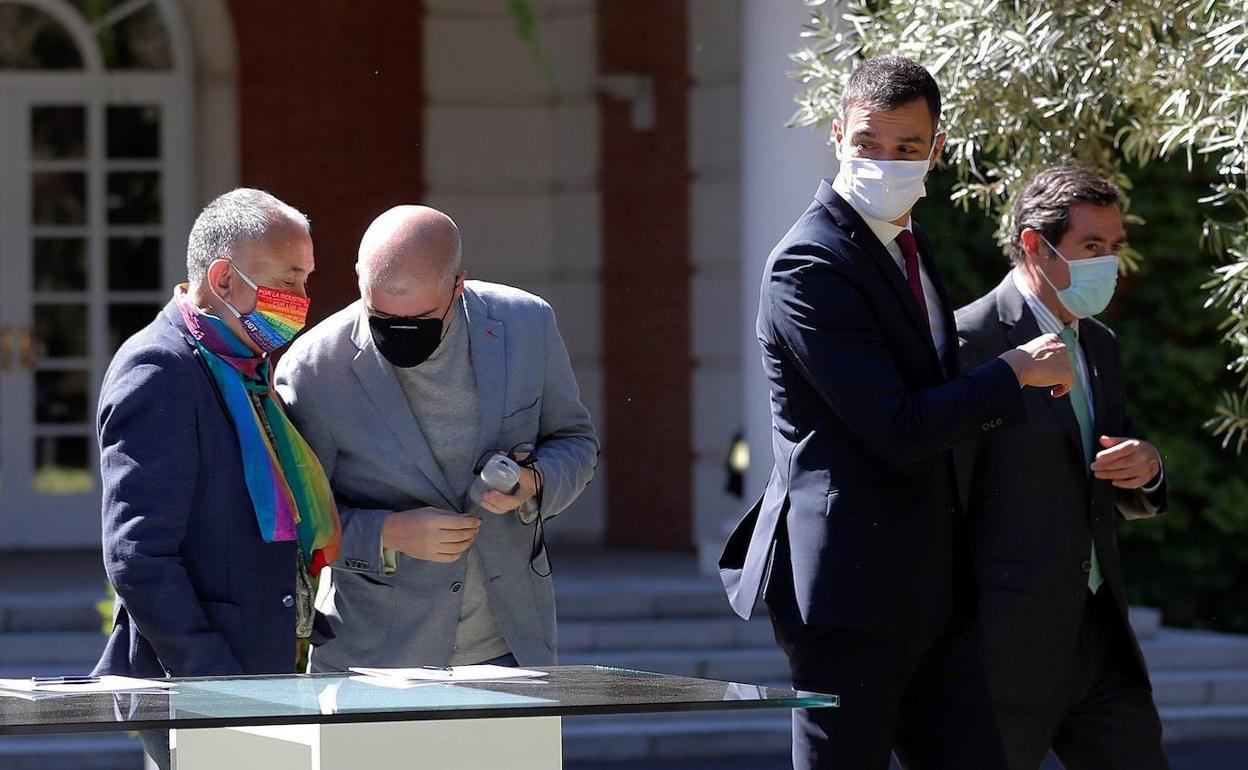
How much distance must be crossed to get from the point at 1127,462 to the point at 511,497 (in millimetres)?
1487

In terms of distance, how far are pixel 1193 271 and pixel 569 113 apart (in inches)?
153

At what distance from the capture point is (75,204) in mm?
11711

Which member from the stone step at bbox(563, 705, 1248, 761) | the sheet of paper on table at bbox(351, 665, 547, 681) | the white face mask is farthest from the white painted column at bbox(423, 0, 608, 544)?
the sheet of paper on table at bbox(351, 665, 547, 681)

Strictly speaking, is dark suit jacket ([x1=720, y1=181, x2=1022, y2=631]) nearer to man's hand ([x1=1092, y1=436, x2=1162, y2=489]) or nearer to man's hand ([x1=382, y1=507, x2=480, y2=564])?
man's hand ([x1=382, y1=507, x2=480, y2=564])

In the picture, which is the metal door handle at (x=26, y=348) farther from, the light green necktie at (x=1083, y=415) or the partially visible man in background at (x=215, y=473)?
the light green necktie at (x=1083, y=415)

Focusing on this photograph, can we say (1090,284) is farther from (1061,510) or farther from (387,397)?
(387,397)

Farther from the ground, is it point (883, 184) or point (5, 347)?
point (883, 184)

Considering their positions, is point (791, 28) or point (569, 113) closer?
point (791, 28)

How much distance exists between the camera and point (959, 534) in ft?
12.8

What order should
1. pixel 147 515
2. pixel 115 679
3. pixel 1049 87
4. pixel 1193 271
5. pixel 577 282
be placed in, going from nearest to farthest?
pixel 115 679, pixel 147 515, pixel 1049 87, pixel 1193 271, pixel 577 282

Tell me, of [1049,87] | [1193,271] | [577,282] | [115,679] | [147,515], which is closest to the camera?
[115,679]

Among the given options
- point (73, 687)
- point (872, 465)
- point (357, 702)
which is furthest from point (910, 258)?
point (73, 687)

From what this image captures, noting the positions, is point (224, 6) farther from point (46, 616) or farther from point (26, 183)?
point (46, 616)

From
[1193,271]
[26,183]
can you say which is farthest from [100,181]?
[1193,271]
